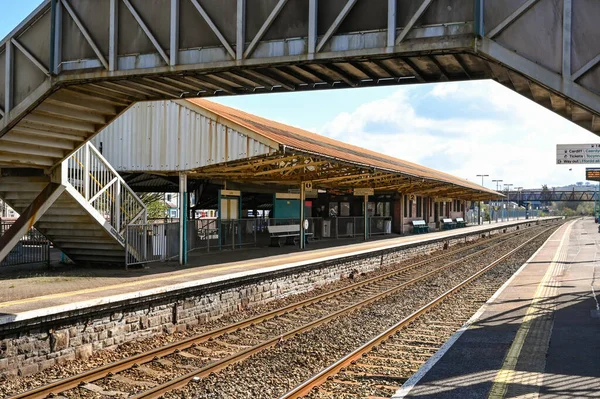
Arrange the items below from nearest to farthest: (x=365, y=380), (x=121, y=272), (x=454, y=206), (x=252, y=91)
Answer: (x=365, y=380)
(x=252, y=91)
(x=121, y=272)
(x=454, y=206)

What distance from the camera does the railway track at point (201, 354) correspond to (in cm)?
766

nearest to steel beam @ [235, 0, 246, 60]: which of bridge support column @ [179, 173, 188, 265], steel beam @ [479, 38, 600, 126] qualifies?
steel beam @ [479, 38, 600, 126]

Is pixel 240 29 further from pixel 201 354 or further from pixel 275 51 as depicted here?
pixel 201 354

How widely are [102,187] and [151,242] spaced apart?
276 centimetres

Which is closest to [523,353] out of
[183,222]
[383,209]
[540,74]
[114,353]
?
[540,74]

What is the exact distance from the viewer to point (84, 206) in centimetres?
1303

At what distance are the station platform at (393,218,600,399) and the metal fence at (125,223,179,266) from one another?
30.0 feet

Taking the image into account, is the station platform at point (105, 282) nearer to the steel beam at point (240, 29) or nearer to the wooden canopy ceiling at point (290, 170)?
the wooden canopy ceiling at point (290, 170)

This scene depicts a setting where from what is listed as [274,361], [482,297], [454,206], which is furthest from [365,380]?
[454,206]

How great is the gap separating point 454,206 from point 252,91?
56.6 m

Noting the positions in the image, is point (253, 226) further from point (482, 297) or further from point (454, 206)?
point (454, 206)

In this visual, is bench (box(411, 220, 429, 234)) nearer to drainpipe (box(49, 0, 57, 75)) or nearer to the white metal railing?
the white metal railing

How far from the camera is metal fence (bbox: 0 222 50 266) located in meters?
15.7

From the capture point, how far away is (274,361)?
356 inches
